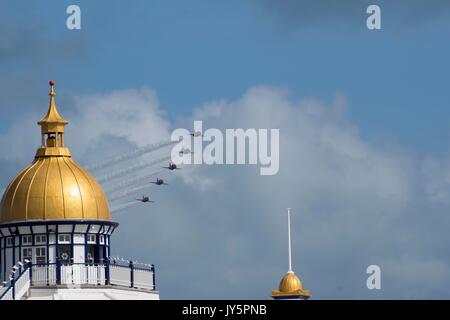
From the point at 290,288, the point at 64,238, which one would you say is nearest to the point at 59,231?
the point at 64,238

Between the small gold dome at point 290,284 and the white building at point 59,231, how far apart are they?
49.6 metres

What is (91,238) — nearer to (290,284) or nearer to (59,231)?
(59,231)

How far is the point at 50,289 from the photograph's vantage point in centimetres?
13338

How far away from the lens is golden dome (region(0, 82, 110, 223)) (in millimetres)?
135250

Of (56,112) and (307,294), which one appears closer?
(56,112)

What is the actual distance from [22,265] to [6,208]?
3.83 meters

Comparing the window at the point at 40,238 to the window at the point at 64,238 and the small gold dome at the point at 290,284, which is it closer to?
the window at the point at 64,238

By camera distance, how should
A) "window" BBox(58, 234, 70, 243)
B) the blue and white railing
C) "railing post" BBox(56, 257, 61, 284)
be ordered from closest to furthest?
1. the blue and white railing
2. "railing post" BBox(56, 257, 61, 284)
3. "window" BBox(58, 234, 70, 243)

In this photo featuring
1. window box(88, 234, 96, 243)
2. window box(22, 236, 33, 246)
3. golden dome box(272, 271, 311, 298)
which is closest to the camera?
window box(22, 236, 33, 246)

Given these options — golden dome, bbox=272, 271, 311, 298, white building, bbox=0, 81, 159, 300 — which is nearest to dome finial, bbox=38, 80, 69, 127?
white building, bbox=0, 81, 159, 300

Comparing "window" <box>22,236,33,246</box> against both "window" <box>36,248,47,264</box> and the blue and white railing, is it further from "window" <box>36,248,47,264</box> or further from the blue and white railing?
the blue and white railing
